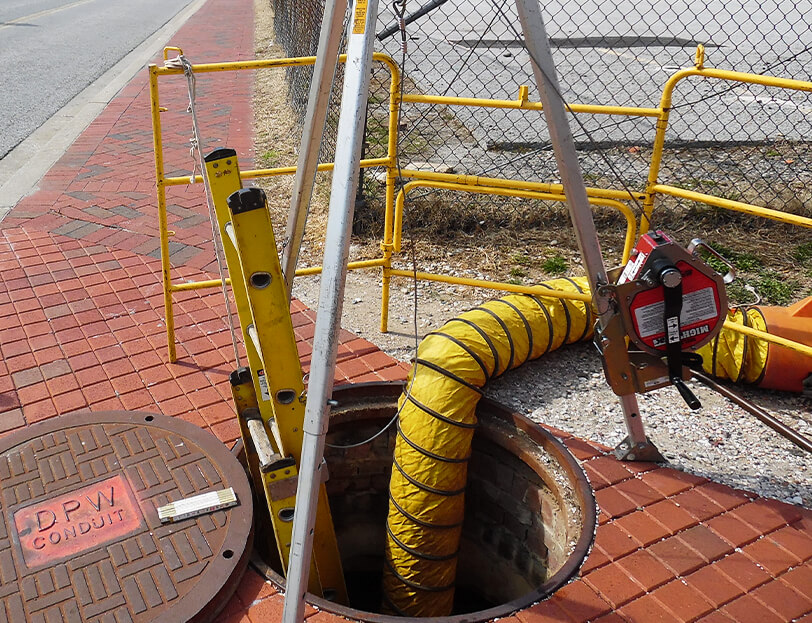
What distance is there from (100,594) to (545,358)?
7.33 feet

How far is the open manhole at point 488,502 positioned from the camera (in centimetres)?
282

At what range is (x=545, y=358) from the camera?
12.0 feet

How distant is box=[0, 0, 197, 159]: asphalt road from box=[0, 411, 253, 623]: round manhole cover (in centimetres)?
531

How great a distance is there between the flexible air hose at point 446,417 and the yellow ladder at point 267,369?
15.0 inches

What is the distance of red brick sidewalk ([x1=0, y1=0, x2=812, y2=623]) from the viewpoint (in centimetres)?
236

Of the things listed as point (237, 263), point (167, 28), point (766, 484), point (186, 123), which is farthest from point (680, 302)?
point (167, 28)

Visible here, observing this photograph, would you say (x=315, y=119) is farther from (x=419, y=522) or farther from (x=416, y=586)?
(x=416, y=586)

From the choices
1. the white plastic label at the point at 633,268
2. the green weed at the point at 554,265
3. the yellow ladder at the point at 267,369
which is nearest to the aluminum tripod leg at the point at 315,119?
the yellow ladder at the point at 267,369

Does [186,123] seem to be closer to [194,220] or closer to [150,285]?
[194,220]

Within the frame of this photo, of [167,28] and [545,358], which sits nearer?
[545,358]

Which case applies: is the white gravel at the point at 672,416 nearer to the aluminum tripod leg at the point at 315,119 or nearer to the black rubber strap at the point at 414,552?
the black rubber strap at the point at 414,552

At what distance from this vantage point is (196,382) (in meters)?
3.40

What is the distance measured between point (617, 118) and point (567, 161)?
214 inches

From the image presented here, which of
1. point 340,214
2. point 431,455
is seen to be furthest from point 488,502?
point 340,214
